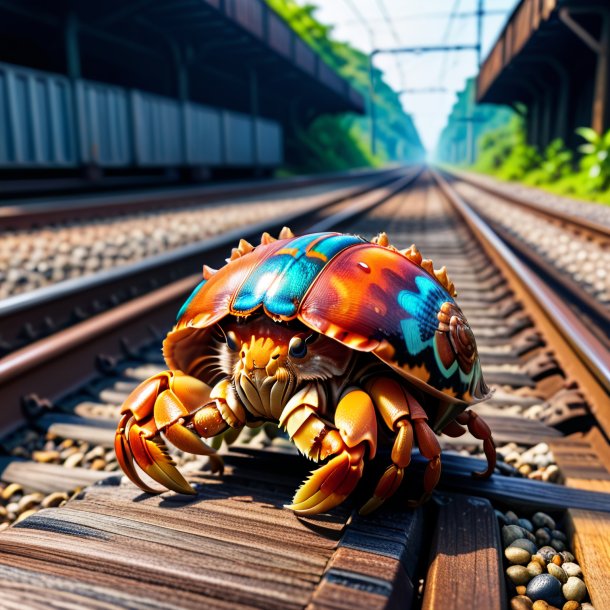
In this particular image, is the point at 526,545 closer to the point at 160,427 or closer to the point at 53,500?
the point at 160,427

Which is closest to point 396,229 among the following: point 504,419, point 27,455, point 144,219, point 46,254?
point 144,219

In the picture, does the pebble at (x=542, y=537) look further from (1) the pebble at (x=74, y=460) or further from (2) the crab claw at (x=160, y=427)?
(1) the pebble at (x=74, y=460)

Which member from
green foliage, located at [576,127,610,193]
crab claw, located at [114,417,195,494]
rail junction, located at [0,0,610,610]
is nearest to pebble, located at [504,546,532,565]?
rail junction, located at [0,0,610,610]

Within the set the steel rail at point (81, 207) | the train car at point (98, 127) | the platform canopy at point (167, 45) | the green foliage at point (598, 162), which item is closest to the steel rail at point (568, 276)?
the green foliage at point (598, 162)

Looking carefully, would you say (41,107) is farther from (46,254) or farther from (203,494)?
Answer: (203,494)

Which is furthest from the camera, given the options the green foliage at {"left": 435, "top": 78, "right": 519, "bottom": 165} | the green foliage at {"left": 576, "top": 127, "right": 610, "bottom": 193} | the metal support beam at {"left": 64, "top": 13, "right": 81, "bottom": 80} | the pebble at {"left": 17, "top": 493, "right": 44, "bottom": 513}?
the green foliage at {"left": 435, "top": 78, "right": 519, "bottom": 165}

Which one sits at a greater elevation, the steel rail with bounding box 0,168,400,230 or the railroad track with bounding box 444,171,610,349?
the steel rail with bounding box 0,168,400,230

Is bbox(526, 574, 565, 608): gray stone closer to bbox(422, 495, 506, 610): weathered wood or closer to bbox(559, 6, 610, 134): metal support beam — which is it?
bbox(422, 495, 506, 610): weathered wood
